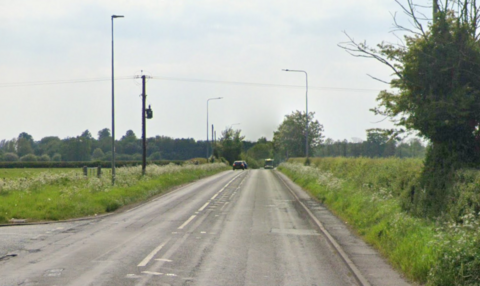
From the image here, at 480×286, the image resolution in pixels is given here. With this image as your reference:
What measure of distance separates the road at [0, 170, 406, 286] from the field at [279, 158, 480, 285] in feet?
4.10

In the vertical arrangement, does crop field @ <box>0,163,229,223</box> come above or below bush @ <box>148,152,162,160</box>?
below

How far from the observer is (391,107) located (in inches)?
637

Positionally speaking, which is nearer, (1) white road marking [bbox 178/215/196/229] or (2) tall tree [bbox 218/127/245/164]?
(1) white road marking [bbox 178/215/196/229]

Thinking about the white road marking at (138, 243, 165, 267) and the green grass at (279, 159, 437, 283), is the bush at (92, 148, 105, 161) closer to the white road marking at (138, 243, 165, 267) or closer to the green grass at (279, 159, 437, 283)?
the green grass at (279, 159, 437, 283)

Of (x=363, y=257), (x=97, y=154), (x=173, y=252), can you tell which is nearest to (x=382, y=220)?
(x=363, y=257)

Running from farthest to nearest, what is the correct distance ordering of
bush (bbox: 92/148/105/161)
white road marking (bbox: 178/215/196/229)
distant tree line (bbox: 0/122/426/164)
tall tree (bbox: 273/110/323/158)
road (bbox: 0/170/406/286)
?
tall tree (bbox: 273/110/323/158) → bush (bbox: 92/148/105/161) → distant tree line (bbox: 0/122/426/164) → white road marking (bbox: 178/215/196/229) → road (bbox: 0/170/406/286)

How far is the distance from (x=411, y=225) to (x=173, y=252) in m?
5.54

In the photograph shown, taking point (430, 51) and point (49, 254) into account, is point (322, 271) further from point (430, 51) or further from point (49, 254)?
point (430, 51)

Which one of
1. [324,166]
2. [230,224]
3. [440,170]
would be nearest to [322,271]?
[440,170]

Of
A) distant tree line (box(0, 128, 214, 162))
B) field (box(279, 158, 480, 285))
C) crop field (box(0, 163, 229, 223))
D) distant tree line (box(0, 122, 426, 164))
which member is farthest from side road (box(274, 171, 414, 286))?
distant tree line (box(0, 128, 214, 162))

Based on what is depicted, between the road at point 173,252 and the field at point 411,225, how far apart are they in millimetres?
1251

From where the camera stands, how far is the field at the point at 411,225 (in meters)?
8.29

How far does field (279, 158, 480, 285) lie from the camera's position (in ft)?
27.2

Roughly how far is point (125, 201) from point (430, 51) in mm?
16058
